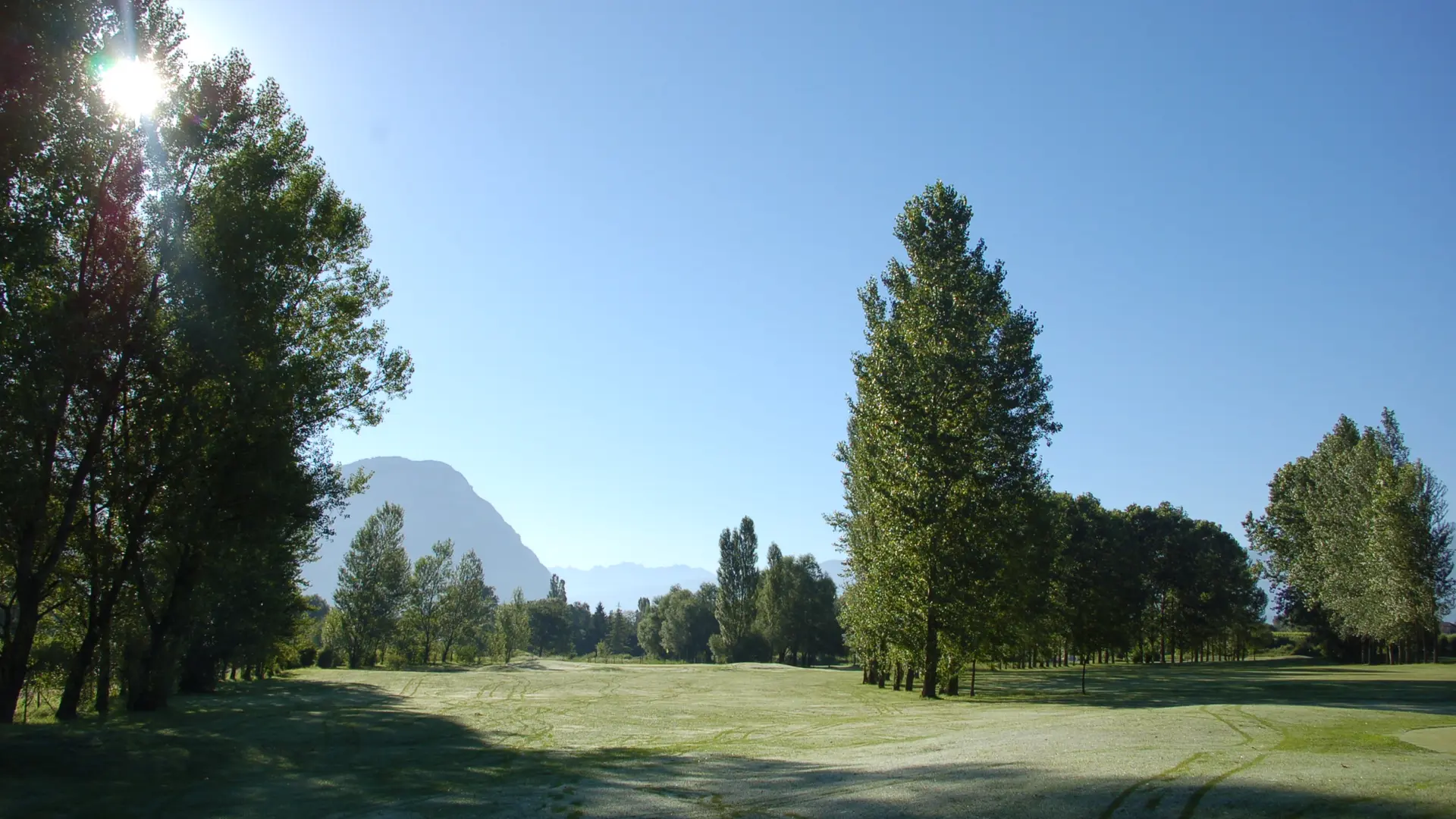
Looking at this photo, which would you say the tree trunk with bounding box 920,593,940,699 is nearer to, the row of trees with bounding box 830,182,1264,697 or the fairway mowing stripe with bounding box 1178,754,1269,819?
the row of trees with bounding box 830,182,1264,697

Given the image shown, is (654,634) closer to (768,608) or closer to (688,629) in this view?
(688,629)

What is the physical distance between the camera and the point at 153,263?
2105 centimetres

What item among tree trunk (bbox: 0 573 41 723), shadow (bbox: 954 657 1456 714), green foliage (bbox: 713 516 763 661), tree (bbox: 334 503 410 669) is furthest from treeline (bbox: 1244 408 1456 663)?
tree (bbox: 334 503 410 669)

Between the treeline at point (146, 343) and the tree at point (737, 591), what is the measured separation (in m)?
76.0

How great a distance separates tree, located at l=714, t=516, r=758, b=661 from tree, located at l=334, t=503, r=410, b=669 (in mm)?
39447

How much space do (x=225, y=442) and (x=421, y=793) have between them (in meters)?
14.5

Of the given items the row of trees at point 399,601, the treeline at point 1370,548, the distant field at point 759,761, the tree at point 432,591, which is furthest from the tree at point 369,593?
the treeline at point 1370,548

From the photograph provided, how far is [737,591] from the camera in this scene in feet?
332

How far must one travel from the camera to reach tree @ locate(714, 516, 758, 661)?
99.9 meters

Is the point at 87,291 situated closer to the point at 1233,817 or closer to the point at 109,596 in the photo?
the point at 109,596

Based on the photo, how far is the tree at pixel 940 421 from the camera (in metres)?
32.4

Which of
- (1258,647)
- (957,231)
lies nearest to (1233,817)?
(957,231)

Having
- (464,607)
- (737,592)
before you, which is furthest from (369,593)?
(737,592)

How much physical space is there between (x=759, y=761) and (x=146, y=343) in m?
19.5
